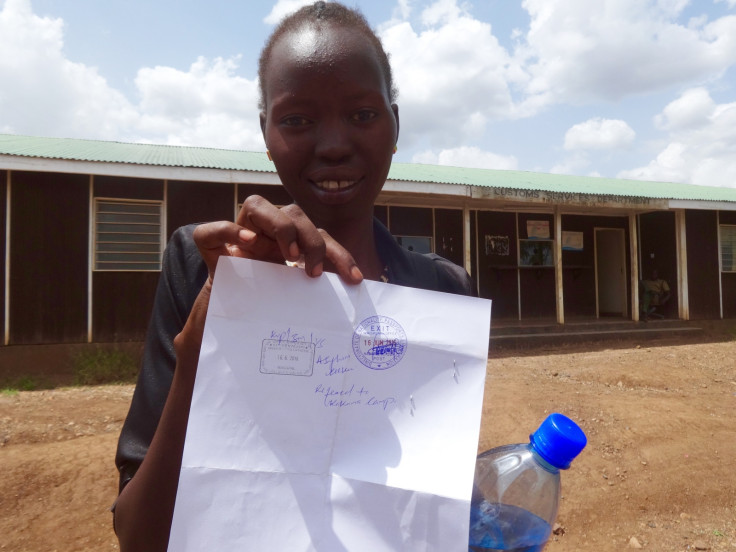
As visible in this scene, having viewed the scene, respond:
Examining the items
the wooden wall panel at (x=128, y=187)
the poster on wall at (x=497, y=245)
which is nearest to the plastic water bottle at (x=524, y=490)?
the wooden wall panel at (x=128, y=187)

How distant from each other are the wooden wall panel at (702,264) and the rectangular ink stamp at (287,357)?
42.5ft

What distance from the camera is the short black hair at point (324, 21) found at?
3.24 feet

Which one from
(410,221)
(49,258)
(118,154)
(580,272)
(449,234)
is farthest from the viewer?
(580,272)

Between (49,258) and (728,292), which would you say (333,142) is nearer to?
(49,258)

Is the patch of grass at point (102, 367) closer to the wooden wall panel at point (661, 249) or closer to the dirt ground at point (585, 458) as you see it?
the dirt ground at point (585, 458)

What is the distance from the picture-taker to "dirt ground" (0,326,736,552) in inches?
139

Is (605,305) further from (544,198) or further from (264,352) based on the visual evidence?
(264,352)

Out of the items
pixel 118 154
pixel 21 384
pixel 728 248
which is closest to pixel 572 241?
pixel 728 248

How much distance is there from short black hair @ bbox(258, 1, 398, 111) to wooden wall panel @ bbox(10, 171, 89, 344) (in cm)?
771

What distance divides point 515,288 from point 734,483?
285 inches

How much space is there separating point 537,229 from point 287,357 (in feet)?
37.5

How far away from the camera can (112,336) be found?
7738 millimetres

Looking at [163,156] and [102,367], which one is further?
[163,156]

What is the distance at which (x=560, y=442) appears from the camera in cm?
77
